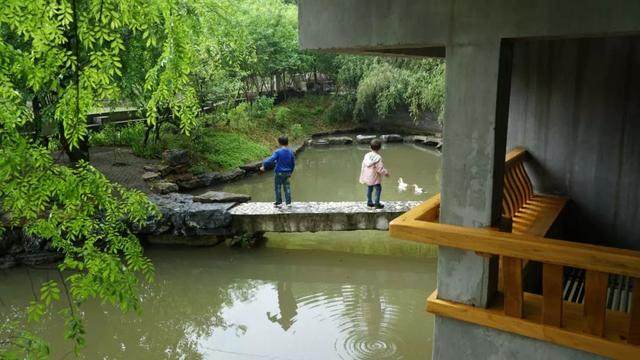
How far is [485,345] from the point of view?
2.92 meters

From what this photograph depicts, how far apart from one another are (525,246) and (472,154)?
0.59 metres

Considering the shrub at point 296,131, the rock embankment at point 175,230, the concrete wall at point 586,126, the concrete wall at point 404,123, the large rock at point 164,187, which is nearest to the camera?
the concrete wall at point 586,126

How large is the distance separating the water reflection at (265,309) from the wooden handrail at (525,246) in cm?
297

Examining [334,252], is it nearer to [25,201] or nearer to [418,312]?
[418,312]

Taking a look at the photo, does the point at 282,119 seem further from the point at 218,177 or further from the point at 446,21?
the point at 446,21

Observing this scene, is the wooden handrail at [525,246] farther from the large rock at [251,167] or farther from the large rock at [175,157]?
the large rock at [251,167]

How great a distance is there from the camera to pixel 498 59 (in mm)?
2637

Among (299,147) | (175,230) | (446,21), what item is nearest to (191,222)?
(175,230)

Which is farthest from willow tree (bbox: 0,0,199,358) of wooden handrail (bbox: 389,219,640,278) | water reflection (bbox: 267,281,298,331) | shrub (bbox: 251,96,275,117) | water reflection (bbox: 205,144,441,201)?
shrub (bbox: 251,96,275,117)

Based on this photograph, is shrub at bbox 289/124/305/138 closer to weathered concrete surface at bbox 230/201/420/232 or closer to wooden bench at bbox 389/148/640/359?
weathered concrete surface at bbox 230/201/420/232

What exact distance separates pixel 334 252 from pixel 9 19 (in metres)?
6.59

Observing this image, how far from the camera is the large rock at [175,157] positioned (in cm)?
1342

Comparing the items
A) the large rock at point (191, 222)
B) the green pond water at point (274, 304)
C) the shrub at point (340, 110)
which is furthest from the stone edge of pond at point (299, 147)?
the green pond water at point (274, 304)

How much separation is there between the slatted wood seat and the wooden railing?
120 centimetres
